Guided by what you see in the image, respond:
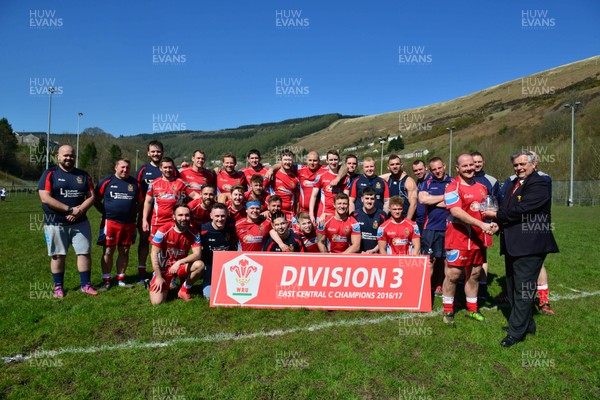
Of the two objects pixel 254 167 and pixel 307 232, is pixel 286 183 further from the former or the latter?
pixel 307 232

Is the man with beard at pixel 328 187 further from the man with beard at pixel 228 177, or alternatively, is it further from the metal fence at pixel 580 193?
the metal fence at pixel 580 193

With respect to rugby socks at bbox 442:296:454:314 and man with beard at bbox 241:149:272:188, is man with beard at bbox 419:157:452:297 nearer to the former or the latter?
rugby socks at bbox 442:296:454:314

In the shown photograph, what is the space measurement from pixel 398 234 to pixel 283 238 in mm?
1848

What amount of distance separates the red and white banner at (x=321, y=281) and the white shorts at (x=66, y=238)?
2.34 m

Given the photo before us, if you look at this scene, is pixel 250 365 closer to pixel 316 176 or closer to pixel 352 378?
pixel 352 378

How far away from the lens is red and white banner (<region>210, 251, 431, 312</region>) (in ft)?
17.3

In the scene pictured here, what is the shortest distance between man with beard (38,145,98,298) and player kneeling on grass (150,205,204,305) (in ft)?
4.27

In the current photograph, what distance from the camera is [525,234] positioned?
4305 mm

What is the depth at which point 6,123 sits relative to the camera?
66812 mm

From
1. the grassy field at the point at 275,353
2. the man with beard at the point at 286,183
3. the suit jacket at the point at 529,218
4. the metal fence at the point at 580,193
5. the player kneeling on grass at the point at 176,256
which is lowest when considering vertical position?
the grassy field at the point at 275,353

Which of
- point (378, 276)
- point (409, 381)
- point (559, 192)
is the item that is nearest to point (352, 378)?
point (409, 381)

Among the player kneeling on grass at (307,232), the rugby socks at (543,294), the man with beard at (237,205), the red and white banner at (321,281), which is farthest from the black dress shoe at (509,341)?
the man with beard at (237,205)

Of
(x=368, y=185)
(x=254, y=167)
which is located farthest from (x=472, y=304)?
(x=254, y=167)

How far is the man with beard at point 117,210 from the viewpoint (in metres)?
6.19
